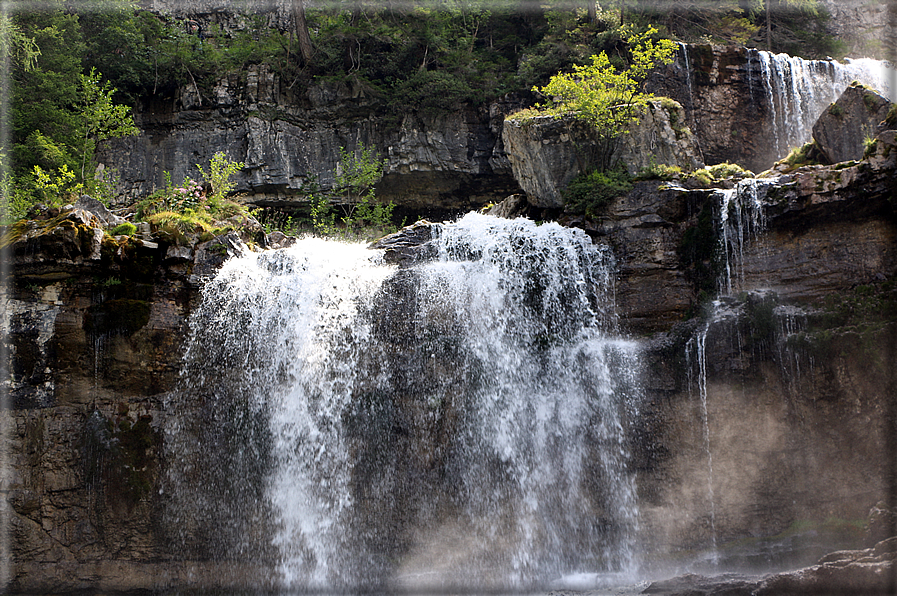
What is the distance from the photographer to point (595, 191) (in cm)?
1409

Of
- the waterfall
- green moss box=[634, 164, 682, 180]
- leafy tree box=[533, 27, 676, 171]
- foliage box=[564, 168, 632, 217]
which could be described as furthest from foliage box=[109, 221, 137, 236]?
the waterfall

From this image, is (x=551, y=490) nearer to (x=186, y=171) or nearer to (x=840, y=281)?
(x=840, y=281)

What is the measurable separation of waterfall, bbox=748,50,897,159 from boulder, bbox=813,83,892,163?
3.99 m

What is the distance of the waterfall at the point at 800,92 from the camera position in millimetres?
17703

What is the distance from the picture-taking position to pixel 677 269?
13.1 meters

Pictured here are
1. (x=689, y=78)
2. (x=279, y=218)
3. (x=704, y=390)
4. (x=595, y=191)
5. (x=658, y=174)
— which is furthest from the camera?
(x=279, y=218)

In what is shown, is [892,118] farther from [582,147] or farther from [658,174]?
[582,147]

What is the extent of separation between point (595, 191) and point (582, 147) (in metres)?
1.92

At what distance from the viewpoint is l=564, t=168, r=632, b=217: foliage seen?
13891 millimetres

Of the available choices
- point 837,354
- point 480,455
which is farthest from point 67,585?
point 837,354

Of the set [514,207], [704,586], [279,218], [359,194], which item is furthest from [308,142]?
[704,586]

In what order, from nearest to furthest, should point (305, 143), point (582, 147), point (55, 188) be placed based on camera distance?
point (582, 147) < point (55, 188) < point (305, 143)

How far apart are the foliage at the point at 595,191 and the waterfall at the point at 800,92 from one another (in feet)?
20.3

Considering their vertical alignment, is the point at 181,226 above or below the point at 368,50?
below
